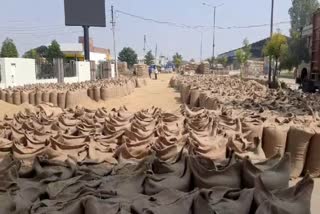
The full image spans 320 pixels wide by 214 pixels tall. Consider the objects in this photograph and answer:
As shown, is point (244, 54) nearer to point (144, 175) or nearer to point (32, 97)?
point (32, 97)

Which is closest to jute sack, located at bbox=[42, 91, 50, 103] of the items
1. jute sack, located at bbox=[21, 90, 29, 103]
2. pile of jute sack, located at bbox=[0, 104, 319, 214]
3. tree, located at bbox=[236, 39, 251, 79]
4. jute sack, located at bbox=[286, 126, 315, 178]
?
jute sack, located at bbox=[21, 90, 29, 103]

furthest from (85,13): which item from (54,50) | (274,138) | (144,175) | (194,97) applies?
(144,175)

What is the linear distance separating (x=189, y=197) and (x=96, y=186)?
58 centimetres

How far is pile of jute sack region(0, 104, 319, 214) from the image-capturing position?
208 cm

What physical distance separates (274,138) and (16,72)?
1303 cm

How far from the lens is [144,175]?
2455 millimetres

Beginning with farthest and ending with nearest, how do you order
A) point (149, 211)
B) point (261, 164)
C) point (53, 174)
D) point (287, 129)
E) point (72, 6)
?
point (72, 6) → point (287, 129) → point (261, 164) → point (53, 174) → point (149, 211)

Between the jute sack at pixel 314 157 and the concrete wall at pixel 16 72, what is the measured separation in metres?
12.2

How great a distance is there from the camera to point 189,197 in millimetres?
2084

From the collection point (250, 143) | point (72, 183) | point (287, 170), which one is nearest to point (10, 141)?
point (72, 183)

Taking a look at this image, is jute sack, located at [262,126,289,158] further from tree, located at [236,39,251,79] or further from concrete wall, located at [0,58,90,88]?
tree, located at [236,39,251,79]

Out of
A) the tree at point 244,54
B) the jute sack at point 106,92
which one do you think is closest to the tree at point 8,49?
the tree at point 244,54

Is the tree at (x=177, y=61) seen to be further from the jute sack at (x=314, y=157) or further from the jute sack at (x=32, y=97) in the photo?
the jute sack at (x=314, y=157)

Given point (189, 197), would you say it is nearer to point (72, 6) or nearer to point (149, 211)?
point (149, 211)
